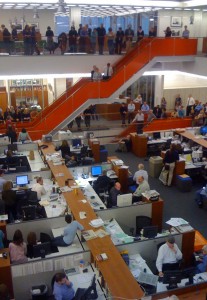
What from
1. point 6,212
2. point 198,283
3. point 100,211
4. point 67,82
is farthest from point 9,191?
point 67,82

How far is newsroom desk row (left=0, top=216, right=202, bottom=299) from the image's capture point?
703 cm

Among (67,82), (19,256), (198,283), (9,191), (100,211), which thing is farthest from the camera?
(67,82)

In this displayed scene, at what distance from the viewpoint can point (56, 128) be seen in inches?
677

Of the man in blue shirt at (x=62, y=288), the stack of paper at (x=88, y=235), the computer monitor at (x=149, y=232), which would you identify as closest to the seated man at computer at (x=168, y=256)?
the computer monitor at (x=149, y=232)

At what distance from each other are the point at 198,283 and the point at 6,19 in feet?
62.5

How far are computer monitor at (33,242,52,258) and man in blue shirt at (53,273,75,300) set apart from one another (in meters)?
1.27

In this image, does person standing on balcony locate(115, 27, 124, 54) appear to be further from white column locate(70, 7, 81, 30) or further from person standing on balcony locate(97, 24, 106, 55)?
white column locate(70, 7, 81, 30)

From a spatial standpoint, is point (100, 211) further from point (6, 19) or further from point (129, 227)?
point (6, 19)

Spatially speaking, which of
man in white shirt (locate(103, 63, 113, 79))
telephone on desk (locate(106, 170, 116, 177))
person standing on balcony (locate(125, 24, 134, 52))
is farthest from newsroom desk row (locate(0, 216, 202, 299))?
person standing on balcony (locate(125, 24, 134, 52))

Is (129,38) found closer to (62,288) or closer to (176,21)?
(176,21)

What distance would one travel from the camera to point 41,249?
7590 mm

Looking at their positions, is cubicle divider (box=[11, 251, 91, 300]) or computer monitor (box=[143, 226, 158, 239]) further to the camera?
computer monitor (box=[143, 226, 158, 239])

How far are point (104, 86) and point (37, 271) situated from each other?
451 inches

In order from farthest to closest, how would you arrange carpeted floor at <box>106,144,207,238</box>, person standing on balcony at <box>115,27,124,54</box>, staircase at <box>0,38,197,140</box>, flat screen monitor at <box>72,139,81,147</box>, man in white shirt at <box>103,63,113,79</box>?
person standing on balcony at <box>115,27,124,54</box>
man in white shirt at <box>103,63,113,79</box>
staircase at <box>0,38,197,140</box>
flat screen monitor at <box>72,139,81,147</box>
carpeted floor at <box>106,144,207,238</box>
